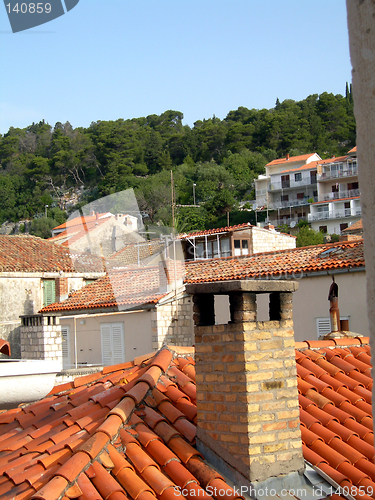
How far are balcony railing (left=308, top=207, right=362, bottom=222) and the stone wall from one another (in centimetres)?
3935

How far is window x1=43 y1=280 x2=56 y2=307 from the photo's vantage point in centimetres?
2349

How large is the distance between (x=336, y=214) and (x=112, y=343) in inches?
1626

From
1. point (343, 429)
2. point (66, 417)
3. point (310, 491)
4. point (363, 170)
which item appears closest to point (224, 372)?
point (310, 491)

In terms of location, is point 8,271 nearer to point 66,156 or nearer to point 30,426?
point 30,426

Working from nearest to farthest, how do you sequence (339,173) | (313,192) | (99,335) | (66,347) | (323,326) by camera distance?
1. (323,326)
2. (99,335)
3. (66,347)
4. (339,173)
5. (313,192)

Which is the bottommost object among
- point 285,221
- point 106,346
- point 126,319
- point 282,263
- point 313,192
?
point 106,346

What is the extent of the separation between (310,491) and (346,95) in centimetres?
9506

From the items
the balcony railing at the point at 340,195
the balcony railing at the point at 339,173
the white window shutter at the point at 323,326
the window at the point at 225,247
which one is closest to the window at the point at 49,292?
the window at the point at 225,247

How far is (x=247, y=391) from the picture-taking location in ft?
11.5

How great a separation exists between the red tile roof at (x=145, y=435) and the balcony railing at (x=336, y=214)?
49568 mm

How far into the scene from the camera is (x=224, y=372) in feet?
12.1

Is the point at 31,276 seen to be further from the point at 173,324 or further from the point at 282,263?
the point at 282,263

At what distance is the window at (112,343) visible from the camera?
17.2m

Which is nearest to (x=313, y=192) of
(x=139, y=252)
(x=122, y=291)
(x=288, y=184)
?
(x=288, y=184)
